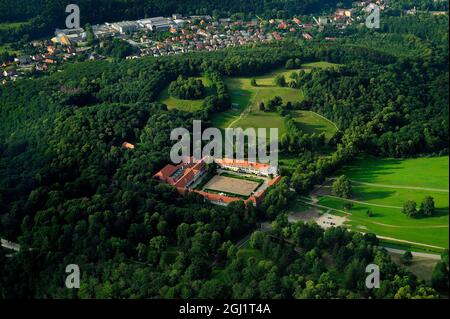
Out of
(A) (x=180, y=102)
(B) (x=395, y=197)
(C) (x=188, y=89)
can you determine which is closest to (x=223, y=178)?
(B) (x=395, y=197)

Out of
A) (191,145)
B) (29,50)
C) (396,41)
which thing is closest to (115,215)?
(191,145)

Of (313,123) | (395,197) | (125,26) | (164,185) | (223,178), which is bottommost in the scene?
(395,197)

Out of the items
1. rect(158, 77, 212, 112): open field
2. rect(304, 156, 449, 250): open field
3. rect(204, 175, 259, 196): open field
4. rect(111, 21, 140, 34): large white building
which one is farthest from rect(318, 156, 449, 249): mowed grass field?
rect(111, 21, 140, 34): large white building

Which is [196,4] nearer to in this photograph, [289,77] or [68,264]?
[289,77]

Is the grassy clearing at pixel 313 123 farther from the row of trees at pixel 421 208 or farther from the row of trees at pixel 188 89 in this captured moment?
the row of trees at pixel 421 208

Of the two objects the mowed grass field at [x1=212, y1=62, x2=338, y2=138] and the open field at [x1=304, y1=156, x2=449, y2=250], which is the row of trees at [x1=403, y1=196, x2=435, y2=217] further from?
the mowed grass field at [x1=212, y1=62, x2=338, y2=138]

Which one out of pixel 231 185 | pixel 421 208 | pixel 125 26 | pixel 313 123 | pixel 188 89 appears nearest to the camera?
pixel 421 208

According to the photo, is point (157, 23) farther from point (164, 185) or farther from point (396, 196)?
point (396, 196)
